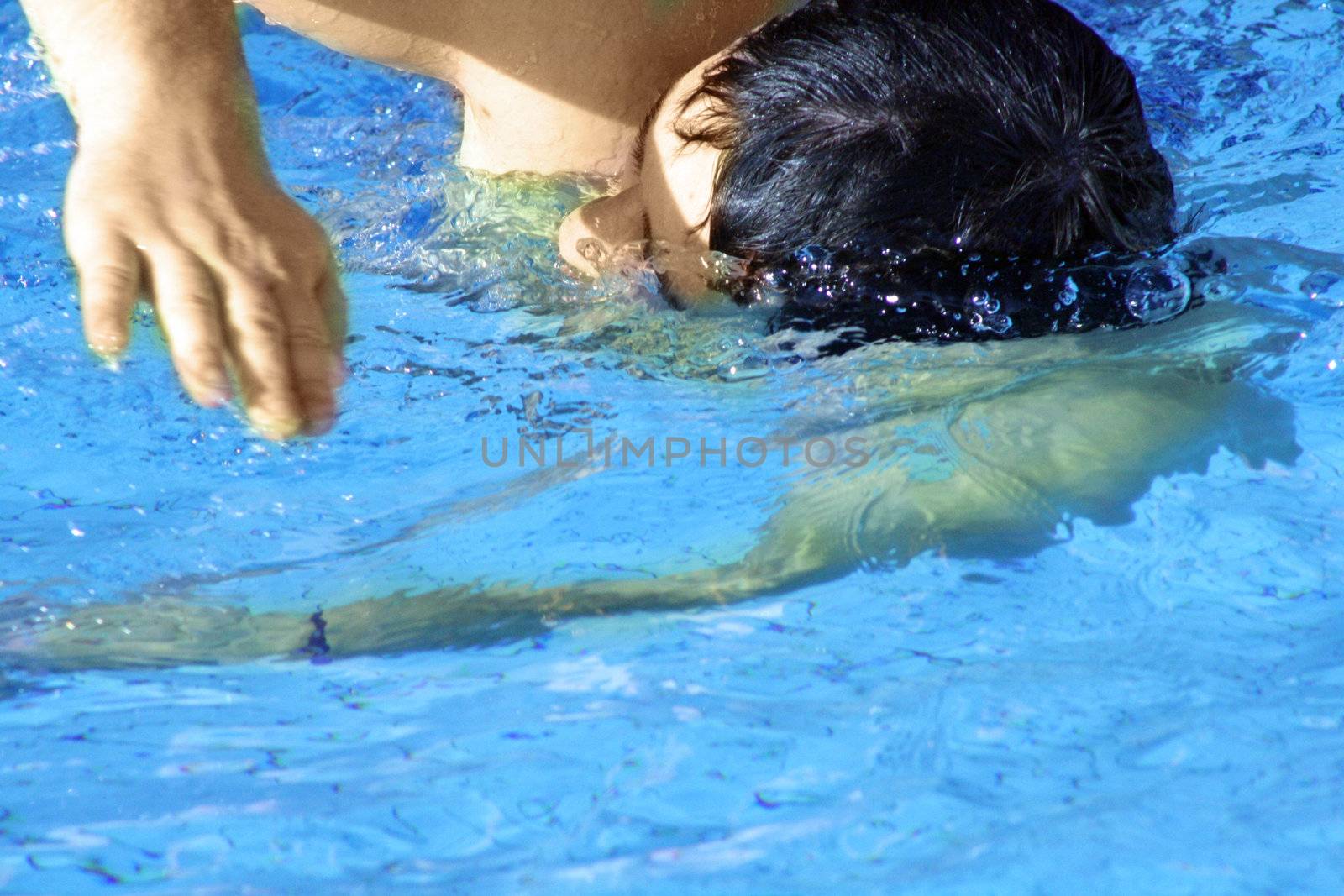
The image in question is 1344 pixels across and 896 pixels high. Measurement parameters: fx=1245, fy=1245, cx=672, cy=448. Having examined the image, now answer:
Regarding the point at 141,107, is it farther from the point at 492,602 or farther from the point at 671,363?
the point at 671,363

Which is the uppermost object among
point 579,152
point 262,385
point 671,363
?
point 579,152

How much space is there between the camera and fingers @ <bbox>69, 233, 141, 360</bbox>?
2.99ft

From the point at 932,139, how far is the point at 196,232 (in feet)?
2.77

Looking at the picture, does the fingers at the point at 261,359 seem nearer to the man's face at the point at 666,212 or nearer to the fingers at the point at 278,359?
the fingers at the point at 278,359

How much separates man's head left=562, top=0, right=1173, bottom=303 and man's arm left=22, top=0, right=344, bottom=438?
61cm

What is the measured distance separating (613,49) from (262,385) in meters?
1.06

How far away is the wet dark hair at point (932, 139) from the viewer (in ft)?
4.78

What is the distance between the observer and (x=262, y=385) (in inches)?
35.9

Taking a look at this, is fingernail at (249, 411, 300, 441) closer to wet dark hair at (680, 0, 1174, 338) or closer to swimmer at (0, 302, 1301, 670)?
swimmer at (0, 302, 1301, 670)

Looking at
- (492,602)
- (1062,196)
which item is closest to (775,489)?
(492,602)

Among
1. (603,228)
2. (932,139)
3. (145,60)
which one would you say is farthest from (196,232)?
(932,139)

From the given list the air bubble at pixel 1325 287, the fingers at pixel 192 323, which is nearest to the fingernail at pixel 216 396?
the fingers at pixel 192 323

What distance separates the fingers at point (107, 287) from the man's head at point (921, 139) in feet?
2.56

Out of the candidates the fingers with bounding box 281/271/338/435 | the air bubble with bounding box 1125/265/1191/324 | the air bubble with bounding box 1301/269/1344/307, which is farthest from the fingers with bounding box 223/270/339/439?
the air bubble with bounding box 1301/269/1344/307
